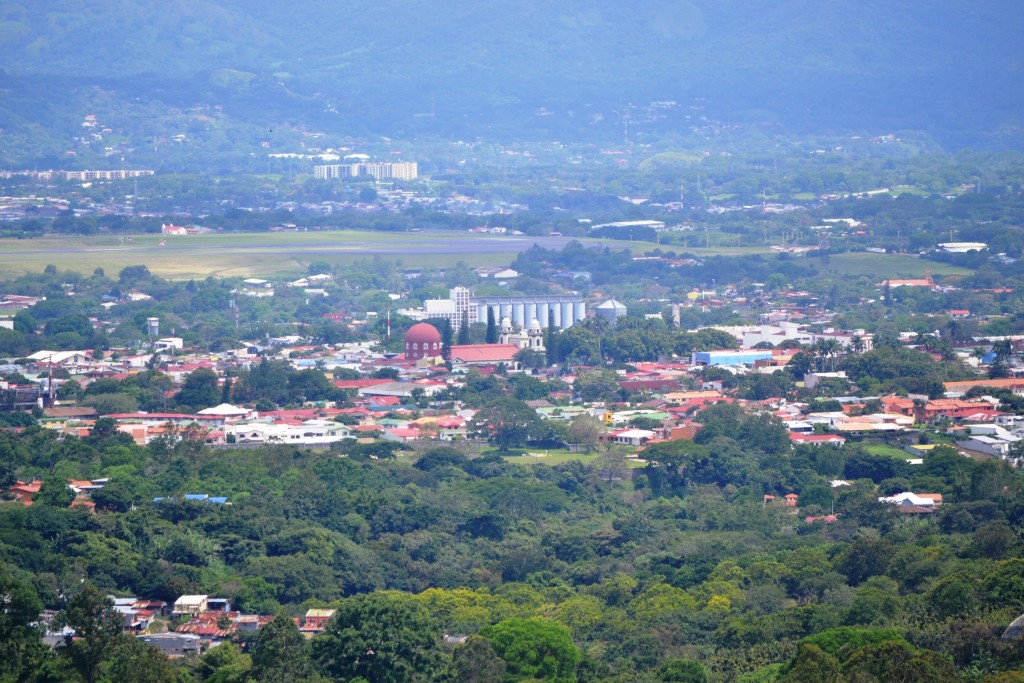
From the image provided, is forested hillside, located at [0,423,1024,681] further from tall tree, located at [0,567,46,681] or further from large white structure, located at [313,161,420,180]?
large white structure, located at [313,161,420,180]

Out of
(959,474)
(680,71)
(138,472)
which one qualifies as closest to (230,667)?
(138,472)

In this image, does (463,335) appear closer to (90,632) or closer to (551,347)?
(551,347)

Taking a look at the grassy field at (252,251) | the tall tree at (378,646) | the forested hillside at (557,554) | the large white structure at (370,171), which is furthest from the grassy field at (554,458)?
the large white structure at (370,171)

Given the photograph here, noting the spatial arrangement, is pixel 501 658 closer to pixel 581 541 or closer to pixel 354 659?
pixel 354 659

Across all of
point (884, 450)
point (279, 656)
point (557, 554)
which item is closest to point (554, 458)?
point (884, 450)

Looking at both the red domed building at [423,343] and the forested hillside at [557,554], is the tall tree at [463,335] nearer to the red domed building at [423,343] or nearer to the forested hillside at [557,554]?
the red domed building at [423,343]

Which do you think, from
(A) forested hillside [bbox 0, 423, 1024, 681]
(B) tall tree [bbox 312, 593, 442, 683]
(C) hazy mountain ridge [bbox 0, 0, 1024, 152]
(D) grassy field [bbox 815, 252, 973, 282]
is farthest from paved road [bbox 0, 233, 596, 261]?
(C) hazy mountain ridge [bbox 0, 0, 1024, 152]
